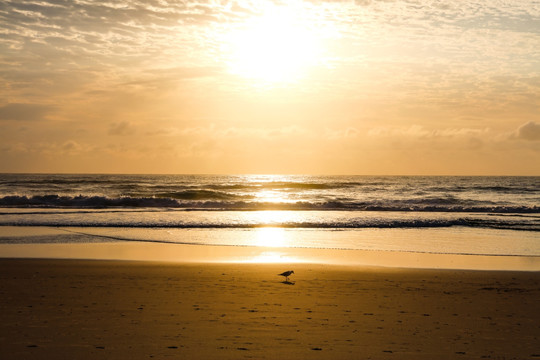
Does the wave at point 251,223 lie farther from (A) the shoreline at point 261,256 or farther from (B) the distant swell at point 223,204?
(B) the distant swell at point 223,204

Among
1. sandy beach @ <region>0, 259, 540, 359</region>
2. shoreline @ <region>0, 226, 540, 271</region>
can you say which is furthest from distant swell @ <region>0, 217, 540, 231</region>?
sandy beach @ <region>0, 259, 540, 359</region>

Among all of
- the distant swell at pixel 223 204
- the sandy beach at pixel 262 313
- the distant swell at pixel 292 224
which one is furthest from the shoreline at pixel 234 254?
the distant swell at pixel 223 204

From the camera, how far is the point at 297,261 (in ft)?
46.2

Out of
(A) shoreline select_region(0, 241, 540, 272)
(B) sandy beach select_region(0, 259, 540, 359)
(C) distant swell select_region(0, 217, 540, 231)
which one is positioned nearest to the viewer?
(B) sandy beach select_region(0, 259, 540, 359)

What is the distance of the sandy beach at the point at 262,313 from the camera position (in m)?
6.09

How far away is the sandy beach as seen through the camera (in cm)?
609

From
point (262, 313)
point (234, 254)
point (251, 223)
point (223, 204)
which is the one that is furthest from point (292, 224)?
point (262, 313)

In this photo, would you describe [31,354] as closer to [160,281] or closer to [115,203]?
[160,281]

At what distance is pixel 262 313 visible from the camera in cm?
780

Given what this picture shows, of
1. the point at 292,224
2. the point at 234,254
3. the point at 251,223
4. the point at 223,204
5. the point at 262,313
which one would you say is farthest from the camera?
the point at 223,204

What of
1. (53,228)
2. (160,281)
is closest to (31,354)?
(160,281)

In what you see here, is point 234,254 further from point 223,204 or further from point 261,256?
point 223,204

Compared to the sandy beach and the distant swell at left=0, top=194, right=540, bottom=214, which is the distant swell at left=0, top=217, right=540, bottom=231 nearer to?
the distant swell at left=0, top=194, right=540, bottom=214

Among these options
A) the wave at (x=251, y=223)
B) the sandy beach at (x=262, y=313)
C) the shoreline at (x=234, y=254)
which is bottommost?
the wave at (x=251, y=223)
